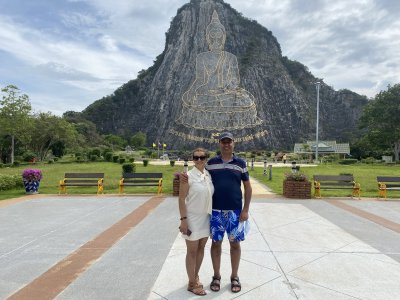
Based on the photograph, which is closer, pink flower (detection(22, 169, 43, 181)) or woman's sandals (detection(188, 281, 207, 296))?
woman's sandals (detection(188, 281, 207, 296))

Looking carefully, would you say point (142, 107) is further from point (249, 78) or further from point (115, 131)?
point (249, 78)

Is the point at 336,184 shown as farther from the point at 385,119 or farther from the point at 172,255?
the point at 385,119

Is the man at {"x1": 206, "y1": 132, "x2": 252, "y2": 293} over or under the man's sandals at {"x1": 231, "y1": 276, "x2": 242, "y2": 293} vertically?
over

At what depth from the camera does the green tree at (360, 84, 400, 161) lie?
53781 mm

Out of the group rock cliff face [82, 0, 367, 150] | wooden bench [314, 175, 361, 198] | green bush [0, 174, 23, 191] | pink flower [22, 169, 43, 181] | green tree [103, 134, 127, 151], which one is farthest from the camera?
rock cliff face [82, 0, 367, 150]

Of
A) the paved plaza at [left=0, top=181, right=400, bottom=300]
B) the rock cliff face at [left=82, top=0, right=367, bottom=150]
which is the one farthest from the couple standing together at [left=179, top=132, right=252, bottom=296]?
the rock cliff face at [left=82, top=0, right=367, bottom=150]

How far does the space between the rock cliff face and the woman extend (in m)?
80.9

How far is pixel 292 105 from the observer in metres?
105

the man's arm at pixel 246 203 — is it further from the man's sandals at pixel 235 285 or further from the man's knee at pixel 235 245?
the man's sandals at pixel 235 285

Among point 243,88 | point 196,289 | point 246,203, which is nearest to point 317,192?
point 246,203

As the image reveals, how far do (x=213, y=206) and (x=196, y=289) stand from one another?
1.03 m

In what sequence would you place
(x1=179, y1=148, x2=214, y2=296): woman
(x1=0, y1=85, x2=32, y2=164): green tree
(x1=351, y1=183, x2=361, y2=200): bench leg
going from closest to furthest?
(x1=179, y1=148, x2=214, y2=296): woman
(x1=351, y1=183, x2=361, y2=200): bench leg
(x1=0, y1=85, x2=32, y2=164): green tree

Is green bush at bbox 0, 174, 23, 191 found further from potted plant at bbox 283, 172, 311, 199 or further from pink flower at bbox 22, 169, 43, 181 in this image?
potted plant at bbox 283, 172, 311, 199

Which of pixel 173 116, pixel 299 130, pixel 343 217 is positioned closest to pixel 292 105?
pixel 299 130
